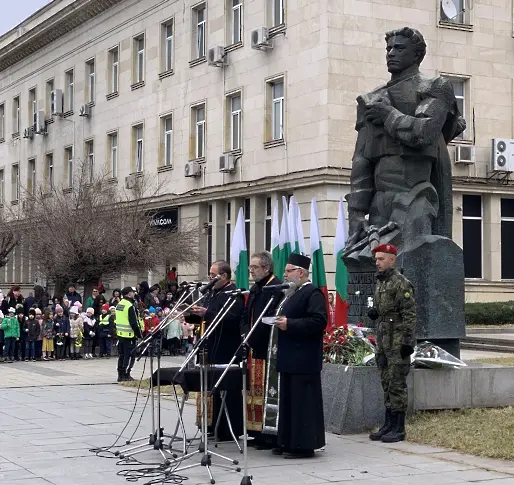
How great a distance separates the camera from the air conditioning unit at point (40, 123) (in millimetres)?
48625

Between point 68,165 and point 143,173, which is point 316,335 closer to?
point 143,173

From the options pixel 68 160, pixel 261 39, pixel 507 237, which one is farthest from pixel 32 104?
pixel 507 237

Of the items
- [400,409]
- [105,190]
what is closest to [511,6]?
[105,190]

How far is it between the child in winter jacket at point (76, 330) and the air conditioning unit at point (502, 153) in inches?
577

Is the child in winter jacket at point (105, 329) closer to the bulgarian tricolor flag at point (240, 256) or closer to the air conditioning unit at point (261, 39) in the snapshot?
the bulgarian tricolor flag at point (240, 256)

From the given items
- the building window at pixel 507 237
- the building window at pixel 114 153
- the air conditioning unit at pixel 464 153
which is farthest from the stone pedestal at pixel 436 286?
the building window at pixel 114 153

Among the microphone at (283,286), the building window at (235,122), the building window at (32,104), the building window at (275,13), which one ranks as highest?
the building window at (32,104)

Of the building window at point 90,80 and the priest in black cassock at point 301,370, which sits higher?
the building window at point 90,80

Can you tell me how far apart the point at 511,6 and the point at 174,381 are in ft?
87.5

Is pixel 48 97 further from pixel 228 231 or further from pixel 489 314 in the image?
pixel 489 314

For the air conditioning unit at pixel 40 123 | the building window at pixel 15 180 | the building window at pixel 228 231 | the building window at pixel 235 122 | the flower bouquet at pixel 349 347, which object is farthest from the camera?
the building window at pixel 15 180

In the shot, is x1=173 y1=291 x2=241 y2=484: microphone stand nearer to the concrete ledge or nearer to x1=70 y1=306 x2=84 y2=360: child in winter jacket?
the concrete ledge

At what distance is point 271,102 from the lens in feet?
108

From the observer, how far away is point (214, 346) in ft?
36.4
